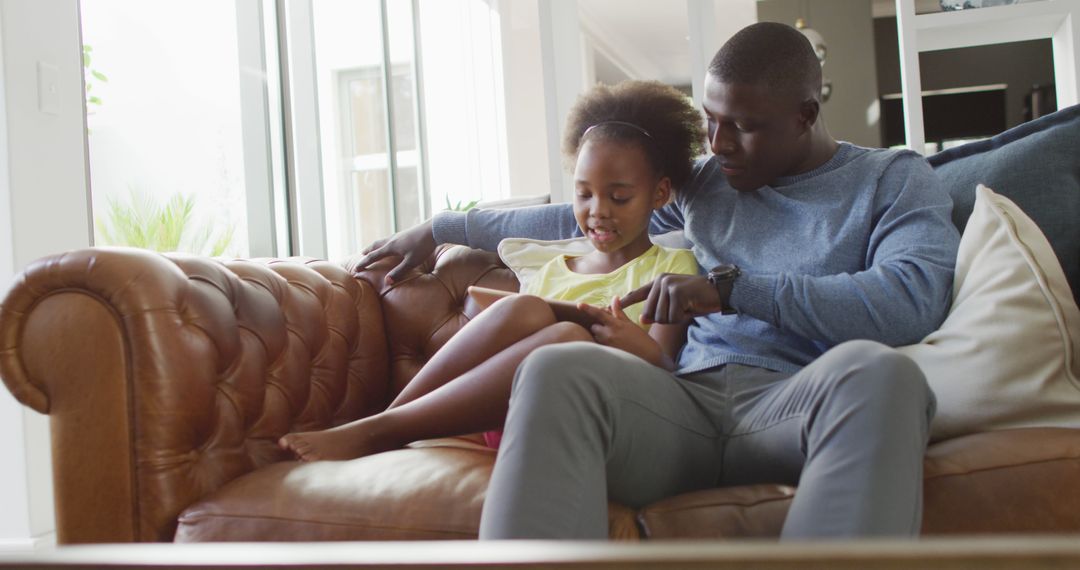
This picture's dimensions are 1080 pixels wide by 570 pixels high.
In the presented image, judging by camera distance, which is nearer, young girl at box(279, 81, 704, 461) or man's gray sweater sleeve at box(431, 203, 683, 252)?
young girl at box(279, 81, 704, 461)

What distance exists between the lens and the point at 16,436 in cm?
212

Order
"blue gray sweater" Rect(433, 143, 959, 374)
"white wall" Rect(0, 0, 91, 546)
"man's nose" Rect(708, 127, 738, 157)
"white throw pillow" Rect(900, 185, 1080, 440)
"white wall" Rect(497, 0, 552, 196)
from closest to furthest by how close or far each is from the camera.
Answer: "white throw pillow" Rect(900, 185, 1080, 440) < "blue gray sweater" Rect(433, 143, 959, 374) < "man's nose" Rect(708, 127, 738, 157) < "white wall" Rect(0, 0, 91, 546) < "white wall" Rect(497, 0, 552, 196)

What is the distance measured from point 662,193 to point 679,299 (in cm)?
44

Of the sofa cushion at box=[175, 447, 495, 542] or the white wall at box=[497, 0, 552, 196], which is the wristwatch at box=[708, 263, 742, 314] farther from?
the white wall at box=[497, 0, 552, 196]

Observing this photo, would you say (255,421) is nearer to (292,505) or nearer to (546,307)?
(292,505)

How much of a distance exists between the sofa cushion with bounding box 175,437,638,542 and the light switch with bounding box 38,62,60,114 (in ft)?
4.40

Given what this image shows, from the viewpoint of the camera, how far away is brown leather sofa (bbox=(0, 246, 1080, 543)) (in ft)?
3.62

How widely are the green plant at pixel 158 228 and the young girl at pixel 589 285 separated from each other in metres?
1.46

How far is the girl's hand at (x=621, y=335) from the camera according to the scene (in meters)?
1.40

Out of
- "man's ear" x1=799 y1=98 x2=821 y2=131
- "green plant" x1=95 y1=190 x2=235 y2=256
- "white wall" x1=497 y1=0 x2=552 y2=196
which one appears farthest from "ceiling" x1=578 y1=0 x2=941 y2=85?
"man's ear" x1=799 y1=98 x2=821 y2=131

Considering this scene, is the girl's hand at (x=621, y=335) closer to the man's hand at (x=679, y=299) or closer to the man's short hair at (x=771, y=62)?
the man's hand at (x=679, y=299)

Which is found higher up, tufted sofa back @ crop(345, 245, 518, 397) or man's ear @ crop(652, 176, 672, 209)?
man's ear @ crop(652, 176, 672, 209)

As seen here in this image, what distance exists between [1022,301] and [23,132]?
2127mm

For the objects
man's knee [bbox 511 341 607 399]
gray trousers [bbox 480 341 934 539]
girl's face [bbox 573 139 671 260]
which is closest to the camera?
gray trousers [bbox 480 341 934 539]
